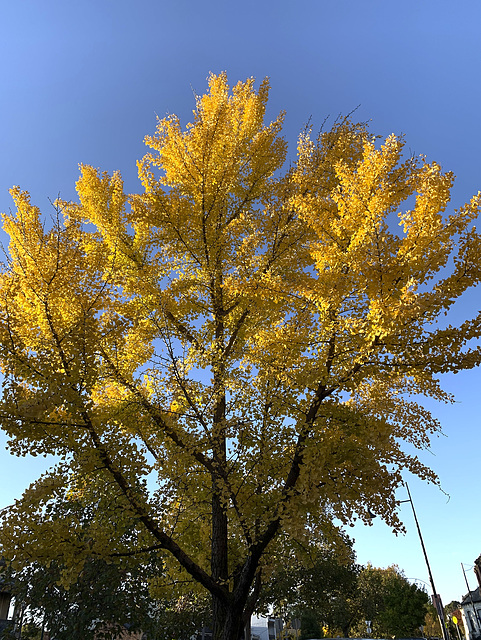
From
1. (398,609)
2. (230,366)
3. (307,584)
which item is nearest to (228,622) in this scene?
(230,366)

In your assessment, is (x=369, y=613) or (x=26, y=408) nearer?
(x=26, y=408)

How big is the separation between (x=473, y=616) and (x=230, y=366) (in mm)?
49379

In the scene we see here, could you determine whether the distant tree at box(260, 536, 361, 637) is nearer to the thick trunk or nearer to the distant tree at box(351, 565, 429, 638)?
the distant tree at box(351, 565, 429, 638)

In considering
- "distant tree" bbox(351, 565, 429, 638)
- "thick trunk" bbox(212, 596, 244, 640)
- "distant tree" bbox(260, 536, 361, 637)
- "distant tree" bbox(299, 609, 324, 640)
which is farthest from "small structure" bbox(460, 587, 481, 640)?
"thick trunk" bbox(212, 596, 244, 640)

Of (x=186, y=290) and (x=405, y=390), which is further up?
(x=186, y=290)

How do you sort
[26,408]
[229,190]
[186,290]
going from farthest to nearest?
[229,190]
[186,290]
[26,408]

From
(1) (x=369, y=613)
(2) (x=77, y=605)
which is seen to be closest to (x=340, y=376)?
(2) (x=77, y=605)

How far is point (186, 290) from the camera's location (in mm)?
8266

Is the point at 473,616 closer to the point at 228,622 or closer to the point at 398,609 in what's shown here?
the point at 398,609

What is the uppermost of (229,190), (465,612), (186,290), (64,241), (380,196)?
(229,190)

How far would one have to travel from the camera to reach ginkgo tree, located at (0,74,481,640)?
5.19m

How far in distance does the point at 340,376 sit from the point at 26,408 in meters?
3.87

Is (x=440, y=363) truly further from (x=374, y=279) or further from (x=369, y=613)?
(x=369, y=613)

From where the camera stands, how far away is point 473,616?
1612 inches
